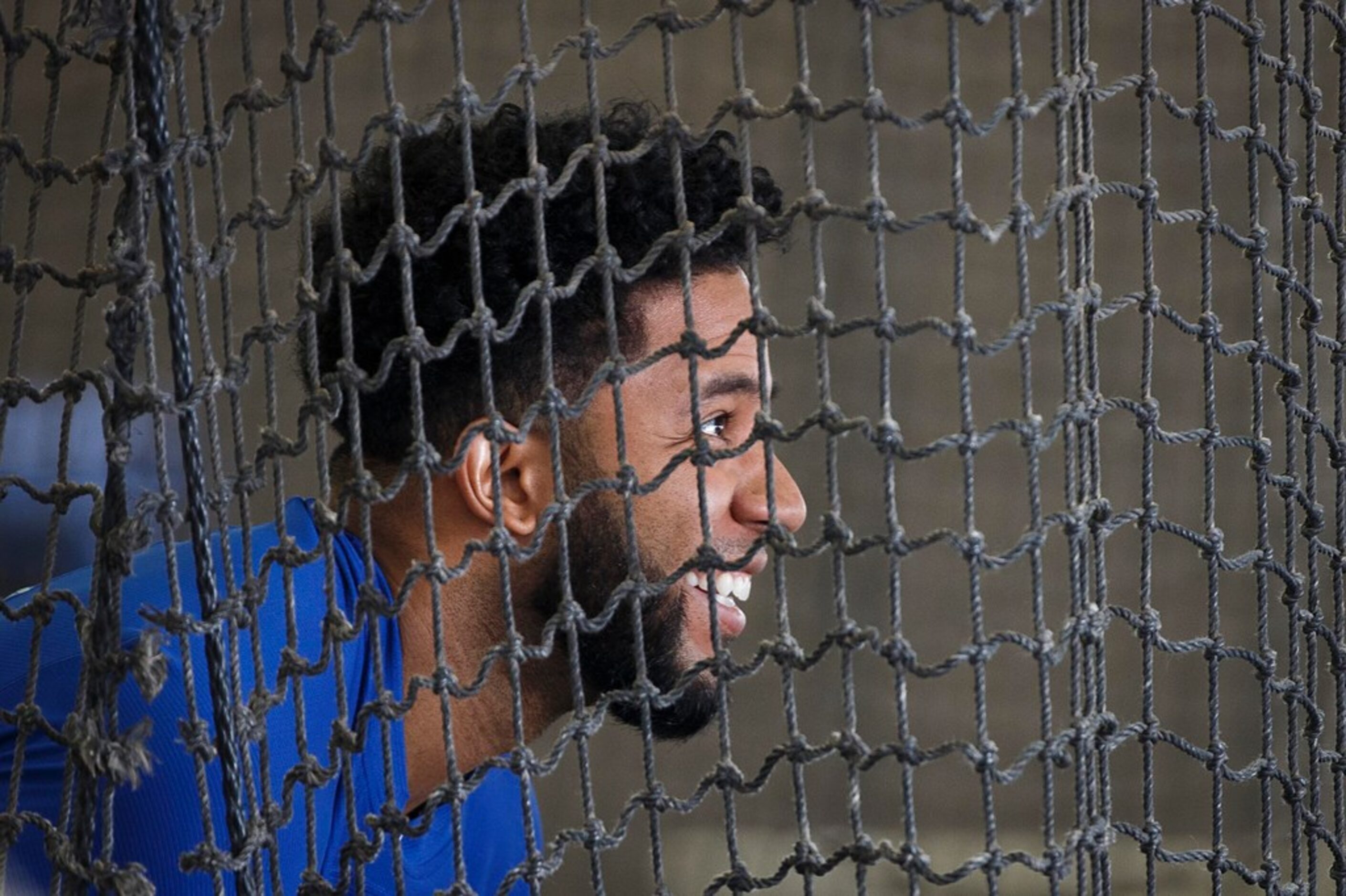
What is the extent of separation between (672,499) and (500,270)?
25 centimetres

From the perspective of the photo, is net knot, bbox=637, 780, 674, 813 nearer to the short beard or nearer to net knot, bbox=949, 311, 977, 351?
net knot, bbox=949, 311, 977, 351

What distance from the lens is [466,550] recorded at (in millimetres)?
756

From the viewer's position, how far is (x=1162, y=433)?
775 mm

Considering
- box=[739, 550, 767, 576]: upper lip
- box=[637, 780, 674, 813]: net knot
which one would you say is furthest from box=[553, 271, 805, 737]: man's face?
box=[637, 780, 674, 813]: net knot

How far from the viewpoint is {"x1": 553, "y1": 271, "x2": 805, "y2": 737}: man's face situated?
1.12 m

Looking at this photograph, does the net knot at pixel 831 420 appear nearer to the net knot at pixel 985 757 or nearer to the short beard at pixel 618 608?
the net knot at pixel 985 757

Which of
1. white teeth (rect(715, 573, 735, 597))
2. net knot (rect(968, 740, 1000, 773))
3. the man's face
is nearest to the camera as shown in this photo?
net knot (rect(968, 740, 1000, 773))

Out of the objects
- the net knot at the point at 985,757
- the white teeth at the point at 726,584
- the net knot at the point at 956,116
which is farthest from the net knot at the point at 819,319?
the white teeth at the point at 726,584

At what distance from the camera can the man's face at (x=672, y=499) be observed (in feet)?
3.69

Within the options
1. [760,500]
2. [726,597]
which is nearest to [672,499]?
[760,500]

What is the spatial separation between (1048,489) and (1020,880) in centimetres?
84


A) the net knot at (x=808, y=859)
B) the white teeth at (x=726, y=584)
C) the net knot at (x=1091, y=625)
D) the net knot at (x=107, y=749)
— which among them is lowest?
the net knot at (x=808, y=859)

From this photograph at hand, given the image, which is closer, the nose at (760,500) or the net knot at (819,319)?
the net knot at (819,319)

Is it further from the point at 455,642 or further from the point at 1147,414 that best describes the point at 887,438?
the point at 455,642
